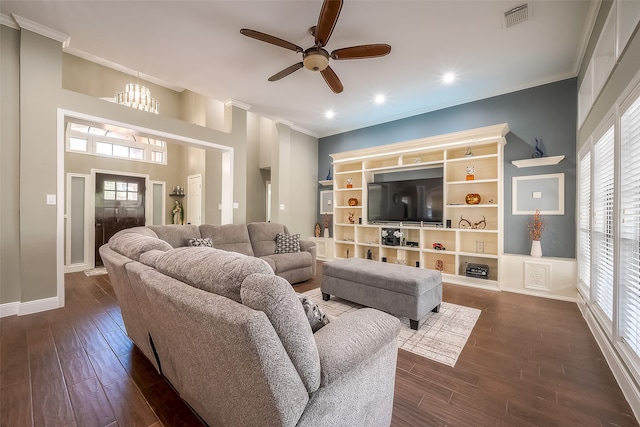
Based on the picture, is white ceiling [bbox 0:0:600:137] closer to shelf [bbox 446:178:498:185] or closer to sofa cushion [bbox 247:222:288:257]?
shelf [bbox 446:178:498:185]

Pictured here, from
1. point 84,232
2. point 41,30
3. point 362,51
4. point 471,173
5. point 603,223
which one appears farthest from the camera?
point 84,232

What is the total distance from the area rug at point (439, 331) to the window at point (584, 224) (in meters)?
1.29

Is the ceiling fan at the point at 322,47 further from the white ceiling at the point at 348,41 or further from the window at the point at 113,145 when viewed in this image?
the window at the point at 113,145

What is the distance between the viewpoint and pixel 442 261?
4504 mm

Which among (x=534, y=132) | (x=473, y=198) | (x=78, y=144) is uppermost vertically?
(x=78, y=144)

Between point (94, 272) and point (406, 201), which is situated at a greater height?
point (406, 201)

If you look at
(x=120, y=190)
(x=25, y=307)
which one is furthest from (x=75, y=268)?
(x=25, y=307)

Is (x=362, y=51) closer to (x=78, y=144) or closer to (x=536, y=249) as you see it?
(x=536, y=249)

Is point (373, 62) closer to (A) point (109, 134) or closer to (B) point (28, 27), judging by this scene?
(B) point (28, 27)

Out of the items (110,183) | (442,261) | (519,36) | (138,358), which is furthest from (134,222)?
(519,36)

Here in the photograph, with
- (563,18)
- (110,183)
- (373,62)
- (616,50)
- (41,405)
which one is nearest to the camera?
(41,405)

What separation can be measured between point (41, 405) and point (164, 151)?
6.35 meters

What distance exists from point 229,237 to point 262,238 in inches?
22.2

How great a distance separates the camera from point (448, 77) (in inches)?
143
